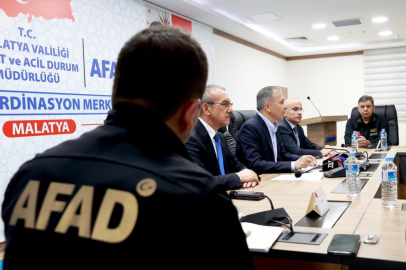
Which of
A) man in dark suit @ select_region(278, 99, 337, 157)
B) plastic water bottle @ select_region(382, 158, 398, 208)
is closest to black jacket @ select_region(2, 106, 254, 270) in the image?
plastic water bottle @ select_region(382, 158, 398, 208)

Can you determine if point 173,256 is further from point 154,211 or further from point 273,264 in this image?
point 273,264

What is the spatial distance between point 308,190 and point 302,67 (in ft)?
26.6

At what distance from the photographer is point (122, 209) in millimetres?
638

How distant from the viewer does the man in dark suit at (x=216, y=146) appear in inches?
96.8

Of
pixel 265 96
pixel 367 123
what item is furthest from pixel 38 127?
pixel 367 123

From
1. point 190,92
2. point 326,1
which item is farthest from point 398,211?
point 326,1

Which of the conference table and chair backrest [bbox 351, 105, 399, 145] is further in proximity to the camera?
chair backrest [bbox 351, 105, 399, 145]

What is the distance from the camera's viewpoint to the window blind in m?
8.84

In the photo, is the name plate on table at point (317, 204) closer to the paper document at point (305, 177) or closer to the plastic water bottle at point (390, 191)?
the plastic water bottle at point (390, 191)

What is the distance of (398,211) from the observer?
1.75 metres

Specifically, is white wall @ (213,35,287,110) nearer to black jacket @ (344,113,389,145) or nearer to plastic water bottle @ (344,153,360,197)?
black jacket @ (344,113,389,145)

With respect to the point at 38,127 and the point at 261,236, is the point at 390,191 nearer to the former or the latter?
the point at 261,236

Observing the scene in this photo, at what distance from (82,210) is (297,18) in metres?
6.18

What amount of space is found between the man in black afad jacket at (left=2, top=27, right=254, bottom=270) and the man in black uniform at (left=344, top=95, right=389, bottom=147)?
493 centimetres
